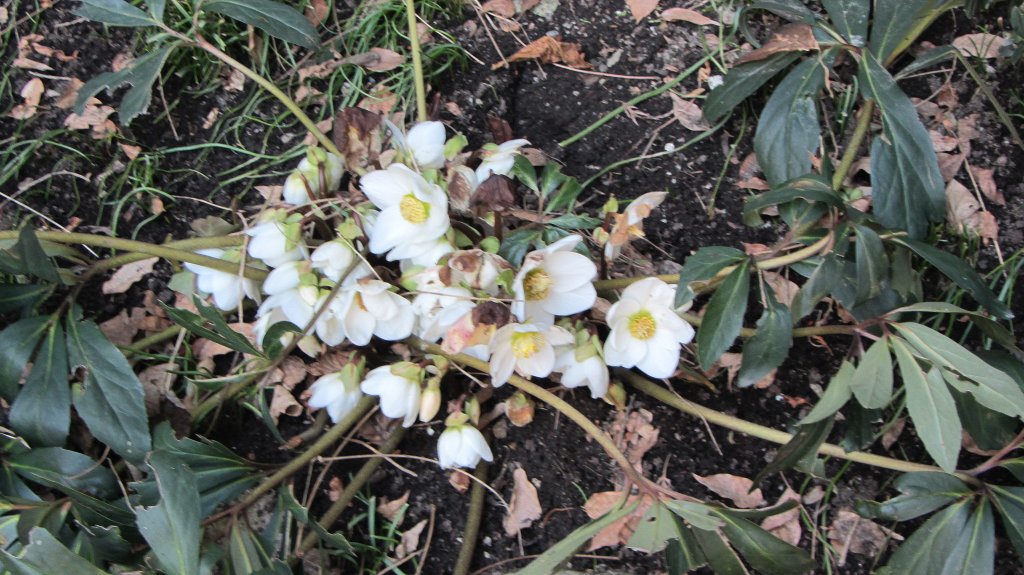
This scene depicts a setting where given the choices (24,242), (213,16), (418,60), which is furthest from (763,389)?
(213,16)

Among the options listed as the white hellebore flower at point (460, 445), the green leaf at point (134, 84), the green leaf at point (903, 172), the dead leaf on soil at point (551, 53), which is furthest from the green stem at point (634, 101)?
the green leaf at point (134, 84)

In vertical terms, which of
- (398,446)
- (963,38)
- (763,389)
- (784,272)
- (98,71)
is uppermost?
(963,38)

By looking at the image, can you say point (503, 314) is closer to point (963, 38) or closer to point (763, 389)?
point (763, 389)

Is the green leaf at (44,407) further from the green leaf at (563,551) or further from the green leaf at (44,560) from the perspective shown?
the green leaf at (563,551)

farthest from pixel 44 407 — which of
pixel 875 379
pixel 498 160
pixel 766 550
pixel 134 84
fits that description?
pixel 875 379

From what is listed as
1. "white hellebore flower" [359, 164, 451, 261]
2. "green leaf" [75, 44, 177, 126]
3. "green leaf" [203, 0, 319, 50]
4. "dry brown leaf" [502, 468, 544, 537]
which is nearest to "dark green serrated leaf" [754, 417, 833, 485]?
"dry brown leaf" [502, 468, 544, 537]

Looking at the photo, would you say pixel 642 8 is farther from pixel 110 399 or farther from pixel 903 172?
pixel 110 399
